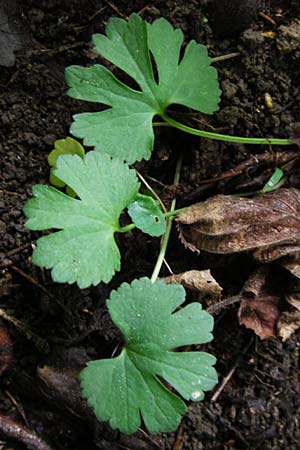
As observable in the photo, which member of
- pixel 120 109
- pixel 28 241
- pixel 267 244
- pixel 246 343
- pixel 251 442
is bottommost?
pixel 251 442

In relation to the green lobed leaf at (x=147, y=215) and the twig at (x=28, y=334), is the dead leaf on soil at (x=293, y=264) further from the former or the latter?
the twig at (x=28, y=334)

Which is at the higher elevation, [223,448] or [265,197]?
[265,197]

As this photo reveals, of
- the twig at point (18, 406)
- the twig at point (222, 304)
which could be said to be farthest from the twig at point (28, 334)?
the twig at point (222, 304)

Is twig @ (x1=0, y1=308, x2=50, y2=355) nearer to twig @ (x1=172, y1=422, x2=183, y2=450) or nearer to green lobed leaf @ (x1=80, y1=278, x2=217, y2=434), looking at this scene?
green lobed leaf @ (x1=80, y1=278, x2=217, y2=434)

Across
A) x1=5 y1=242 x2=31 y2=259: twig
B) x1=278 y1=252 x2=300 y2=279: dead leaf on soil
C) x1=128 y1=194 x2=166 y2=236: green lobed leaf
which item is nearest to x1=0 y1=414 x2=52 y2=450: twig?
x1=5 y1=242 x2=31 y2=259: twig

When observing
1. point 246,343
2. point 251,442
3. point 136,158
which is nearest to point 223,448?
point 251,442

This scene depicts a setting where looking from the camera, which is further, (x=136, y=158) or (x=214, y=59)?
(x=214, y=59)

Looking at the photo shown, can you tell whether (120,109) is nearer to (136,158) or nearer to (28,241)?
(136,158)
